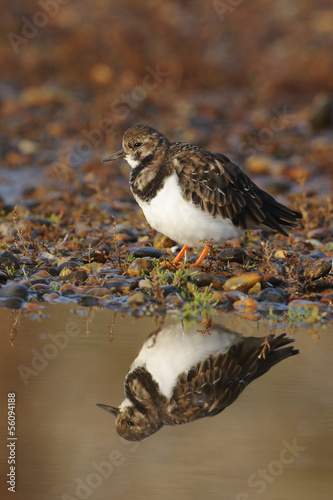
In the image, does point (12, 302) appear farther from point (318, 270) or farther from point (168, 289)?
point (318, 270)

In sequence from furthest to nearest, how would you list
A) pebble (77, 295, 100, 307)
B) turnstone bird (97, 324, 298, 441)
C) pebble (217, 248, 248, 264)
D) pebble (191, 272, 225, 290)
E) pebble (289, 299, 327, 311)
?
pebble (217, 248, 248, 264) → pebble (191, 272, 225, 290) → pebble (77, 295, 100, 307) → pebble (289, 299, 327, 311) → turnstone bird (97, 324, 298, 441)

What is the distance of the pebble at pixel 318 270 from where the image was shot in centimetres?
709

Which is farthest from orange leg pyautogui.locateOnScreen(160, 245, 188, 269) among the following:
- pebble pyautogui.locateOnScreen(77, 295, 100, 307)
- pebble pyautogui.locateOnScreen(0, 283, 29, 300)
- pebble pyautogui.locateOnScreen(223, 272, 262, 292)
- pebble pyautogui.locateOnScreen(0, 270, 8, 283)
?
pebble pyautogui.locateOnScreen(0, 270, 8, 283)

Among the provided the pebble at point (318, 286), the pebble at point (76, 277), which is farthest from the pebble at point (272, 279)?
the pebble at point (76, 277)

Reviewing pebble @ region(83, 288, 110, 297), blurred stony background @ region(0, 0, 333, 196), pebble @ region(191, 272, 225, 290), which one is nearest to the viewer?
pebble @ region(83, 288, 110, 297)

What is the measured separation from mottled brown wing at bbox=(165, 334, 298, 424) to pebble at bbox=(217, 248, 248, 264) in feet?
5.87

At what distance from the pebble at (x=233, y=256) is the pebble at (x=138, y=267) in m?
0.80

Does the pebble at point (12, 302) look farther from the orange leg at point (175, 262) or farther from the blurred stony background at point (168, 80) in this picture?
the blurred stony background at point (168, 80)

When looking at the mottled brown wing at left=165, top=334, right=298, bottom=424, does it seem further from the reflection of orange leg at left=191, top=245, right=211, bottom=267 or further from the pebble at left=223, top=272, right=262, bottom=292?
the reflection of orange leg at left=191, top=245, right=211, bottom=267

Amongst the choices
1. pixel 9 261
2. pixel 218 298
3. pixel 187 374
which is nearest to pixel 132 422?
pixel 187 374

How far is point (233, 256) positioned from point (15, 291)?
216 cm

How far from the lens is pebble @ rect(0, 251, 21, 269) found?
751cm

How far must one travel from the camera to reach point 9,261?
7535 mm

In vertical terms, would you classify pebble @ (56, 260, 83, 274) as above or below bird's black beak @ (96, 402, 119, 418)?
below
